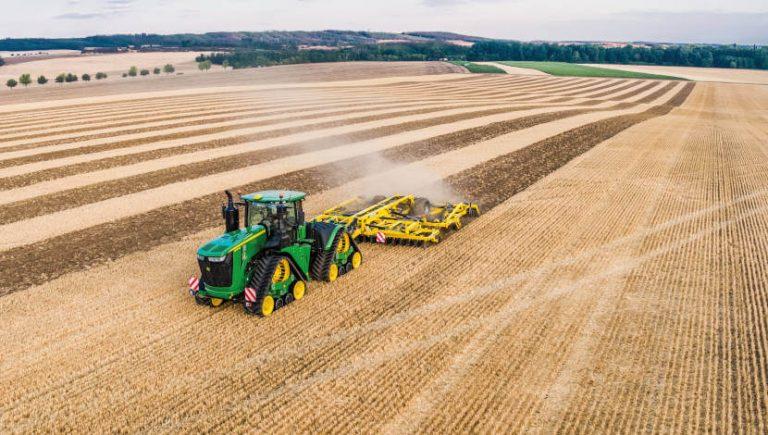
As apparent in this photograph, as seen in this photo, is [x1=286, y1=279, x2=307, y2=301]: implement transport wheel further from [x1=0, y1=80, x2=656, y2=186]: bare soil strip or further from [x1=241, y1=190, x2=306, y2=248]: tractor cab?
[x1=0, y1=80, x2=656, y2=186]: bare soil strip

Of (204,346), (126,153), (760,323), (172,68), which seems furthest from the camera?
(172,68)

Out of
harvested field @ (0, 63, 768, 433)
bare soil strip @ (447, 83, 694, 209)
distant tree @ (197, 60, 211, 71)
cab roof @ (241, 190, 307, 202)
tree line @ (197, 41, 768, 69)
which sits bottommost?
harvested field @ (0, 63, 768, 433)

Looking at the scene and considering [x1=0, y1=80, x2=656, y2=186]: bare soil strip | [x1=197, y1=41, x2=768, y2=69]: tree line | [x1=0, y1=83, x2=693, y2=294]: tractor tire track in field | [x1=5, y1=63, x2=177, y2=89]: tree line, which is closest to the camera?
[x1=0, y1=83, x2=693, y2=294]: tractor tire track in field

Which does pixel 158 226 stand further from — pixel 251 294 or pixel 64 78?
pixel 64 78

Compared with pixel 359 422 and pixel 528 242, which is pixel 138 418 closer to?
pixel 359 422

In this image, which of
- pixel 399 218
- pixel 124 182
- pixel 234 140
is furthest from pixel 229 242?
pixel 234 140

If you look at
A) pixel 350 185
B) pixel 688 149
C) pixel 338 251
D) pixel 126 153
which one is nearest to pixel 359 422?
pixel 338 251

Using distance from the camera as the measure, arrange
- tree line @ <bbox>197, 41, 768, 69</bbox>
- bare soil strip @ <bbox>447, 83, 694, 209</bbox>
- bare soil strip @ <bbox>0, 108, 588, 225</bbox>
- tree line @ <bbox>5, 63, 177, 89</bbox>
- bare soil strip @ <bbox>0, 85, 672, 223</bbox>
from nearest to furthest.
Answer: bare soil strip @ <bbox>0, 108, 588, 225</bbox> → bare soil strip @ <bbox>0, 85, 672, 223</bbox> → bare soil strip @ <bbox>447, 83, 694, 209</bbox> → tree line @ <bbox>5, 63, 177, 89</bbox> → tree line @ <bbox>197, 41, 768, 69</bbox>

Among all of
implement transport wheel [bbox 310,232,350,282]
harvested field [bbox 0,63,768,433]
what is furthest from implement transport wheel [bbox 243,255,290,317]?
implement transport wheel [bbox 310,232,350,282]
